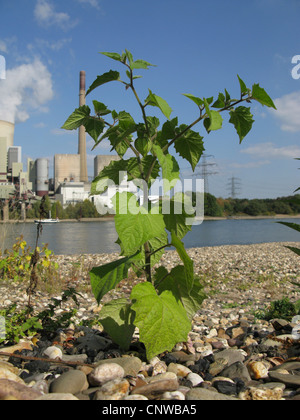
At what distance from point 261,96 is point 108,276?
1.16 metres

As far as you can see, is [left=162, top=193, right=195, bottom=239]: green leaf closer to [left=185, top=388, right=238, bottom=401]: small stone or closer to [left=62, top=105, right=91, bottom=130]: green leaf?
[left=62, top=105, right=91, bottom=130]: green leaf

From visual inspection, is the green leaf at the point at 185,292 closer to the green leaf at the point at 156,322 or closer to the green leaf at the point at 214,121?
the green leaf at the point at 156,322

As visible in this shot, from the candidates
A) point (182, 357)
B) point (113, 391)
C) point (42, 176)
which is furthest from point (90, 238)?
point (42, 176)

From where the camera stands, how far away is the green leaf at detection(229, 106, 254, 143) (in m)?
1.81

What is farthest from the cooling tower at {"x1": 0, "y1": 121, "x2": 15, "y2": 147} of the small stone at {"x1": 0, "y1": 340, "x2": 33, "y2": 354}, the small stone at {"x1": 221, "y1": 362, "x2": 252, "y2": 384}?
the small stone at {"x1": 221, "y1": 362, "x2": 252, "y2": 384}

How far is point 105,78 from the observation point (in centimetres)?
177

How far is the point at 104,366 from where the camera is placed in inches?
63.7

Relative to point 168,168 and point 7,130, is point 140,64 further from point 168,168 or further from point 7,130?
point 7,130

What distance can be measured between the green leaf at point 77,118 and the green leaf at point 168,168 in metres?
0.53

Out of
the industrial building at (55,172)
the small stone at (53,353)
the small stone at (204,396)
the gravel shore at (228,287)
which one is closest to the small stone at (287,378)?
the small stone at (204,396)

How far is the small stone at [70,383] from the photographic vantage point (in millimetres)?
1496

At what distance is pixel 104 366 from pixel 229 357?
80cm
